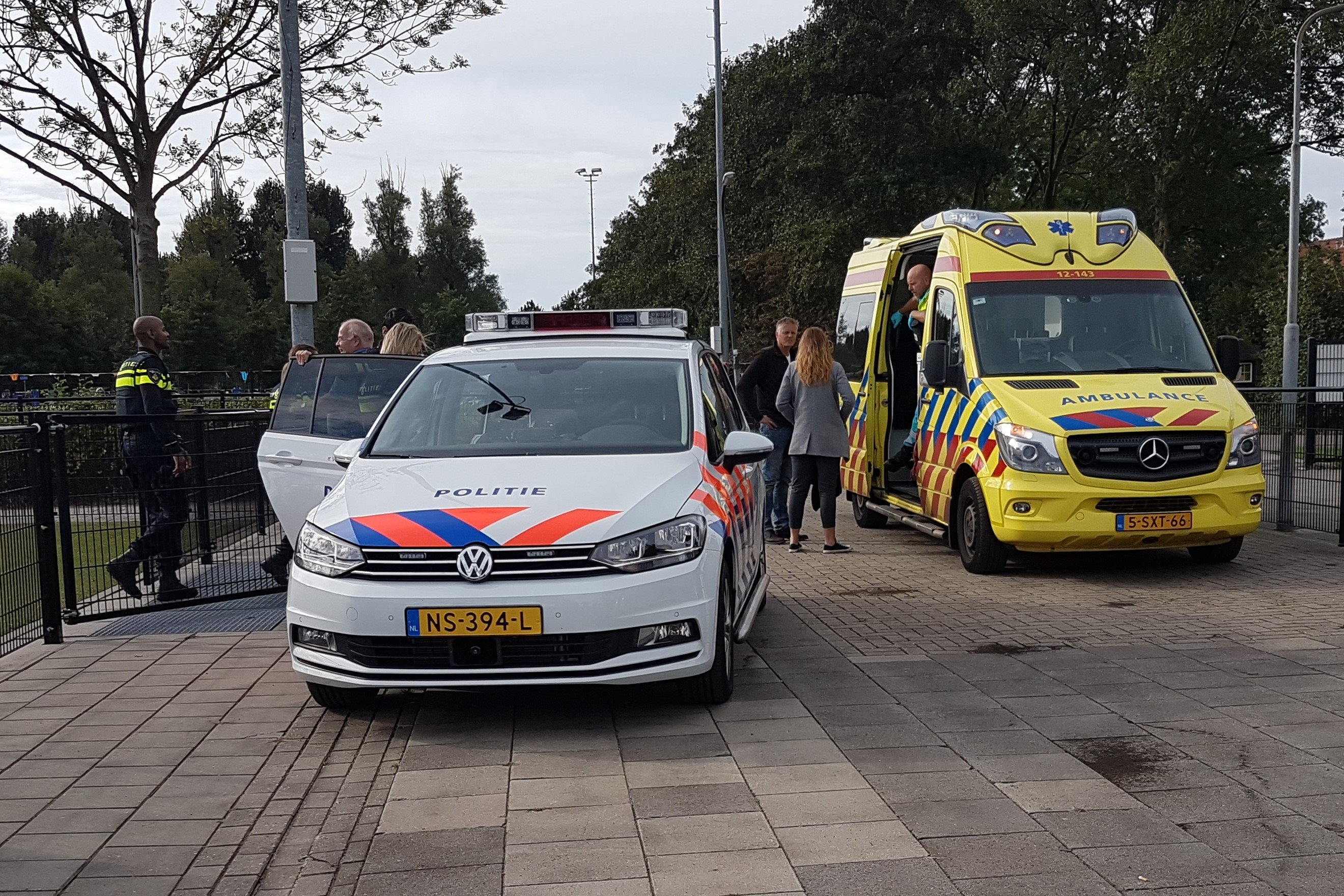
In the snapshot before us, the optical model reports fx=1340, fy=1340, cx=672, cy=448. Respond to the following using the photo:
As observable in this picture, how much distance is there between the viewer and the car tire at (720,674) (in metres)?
6.03

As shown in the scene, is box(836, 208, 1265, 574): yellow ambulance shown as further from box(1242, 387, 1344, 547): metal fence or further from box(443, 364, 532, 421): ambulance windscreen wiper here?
box(443, 364, 532, 421): ambulance windscreen wiper

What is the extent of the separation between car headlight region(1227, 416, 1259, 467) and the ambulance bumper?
0.21 ft

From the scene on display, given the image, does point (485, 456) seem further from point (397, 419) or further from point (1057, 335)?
point (1057, 335)

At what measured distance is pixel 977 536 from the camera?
10.0 metres

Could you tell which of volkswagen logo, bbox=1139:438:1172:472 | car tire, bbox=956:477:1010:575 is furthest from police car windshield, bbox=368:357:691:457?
volkswagen logo, bbox=1139:438:1172:472

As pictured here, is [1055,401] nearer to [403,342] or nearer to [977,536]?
[977,536]

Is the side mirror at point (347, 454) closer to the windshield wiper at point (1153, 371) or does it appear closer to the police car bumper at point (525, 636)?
the police car bumper at point (525, 636)

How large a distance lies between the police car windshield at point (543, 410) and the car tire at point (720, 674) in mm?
754

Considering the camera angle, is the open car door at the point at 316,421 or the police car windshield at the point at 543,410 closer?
the police car windshield at the point at 543,410

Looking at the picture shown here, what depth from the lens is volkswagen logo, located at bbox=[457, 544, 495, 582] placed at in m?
5.50

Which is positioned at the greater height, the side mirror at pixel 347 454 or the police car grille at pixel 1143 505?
the side mirror at pixel 347 454

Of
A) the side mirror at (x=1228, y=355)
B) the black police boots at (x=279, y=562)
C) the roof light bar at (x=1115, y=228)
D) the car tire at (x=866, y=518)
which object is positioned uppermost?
the roof light bar at (x=1115, y=228)

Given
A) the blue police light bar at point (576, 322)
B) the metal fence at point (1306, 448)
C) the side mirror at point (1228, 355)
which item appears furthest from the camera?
the metal fence at point (1306, 448)

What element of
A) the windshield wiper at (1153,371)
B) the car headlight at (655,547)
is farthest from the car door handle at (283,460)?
the windshield wiper at (1153,371)
